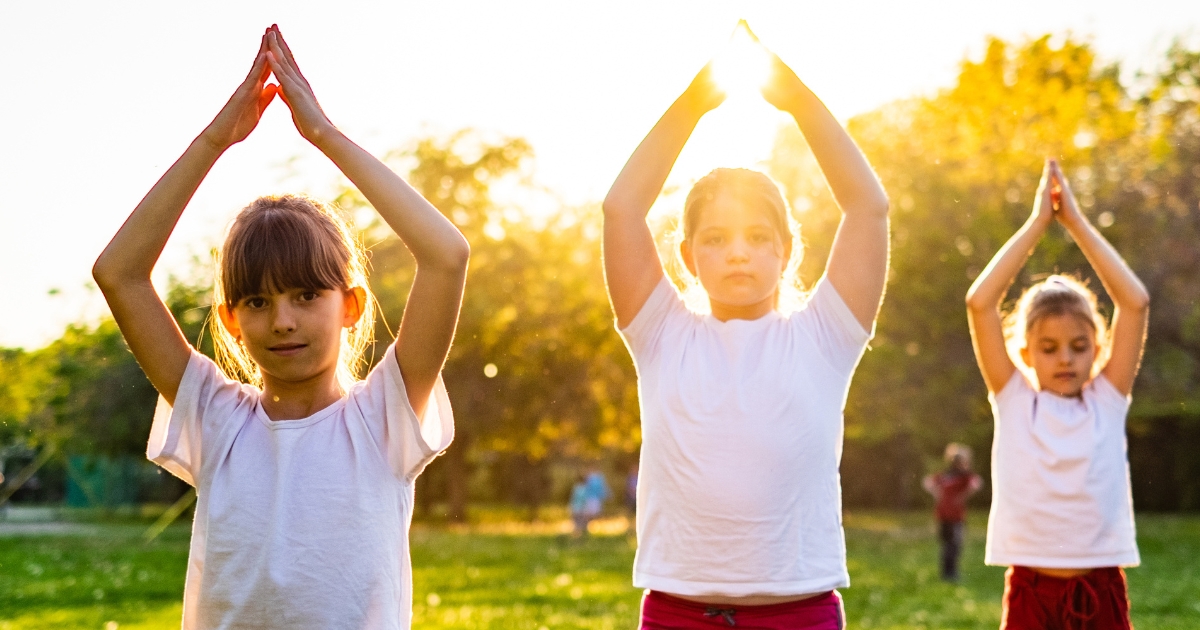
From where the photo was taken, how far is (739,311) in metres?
3.49

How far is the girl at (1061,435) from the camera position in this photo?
4359 millimetres

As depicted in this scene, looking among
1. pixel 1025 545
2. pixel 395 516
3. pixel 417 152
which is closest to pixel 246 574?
pixel 395 516

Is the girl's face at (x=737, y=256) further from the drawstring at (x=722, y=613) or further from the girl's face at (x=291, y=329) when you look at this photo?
the girl's face at (x=291, y=329)

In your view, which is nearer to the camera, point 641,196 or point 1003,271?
point 641,196

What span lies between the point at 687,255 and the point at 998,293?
1.47 metres

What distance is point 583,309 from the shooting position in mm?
25609

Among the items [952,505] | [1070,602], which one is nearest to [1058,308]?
[1070,602]

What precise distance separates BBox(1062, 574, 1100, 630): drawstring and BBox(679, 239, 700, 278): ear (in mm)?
1811

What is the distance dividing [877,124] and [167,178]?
24923mm

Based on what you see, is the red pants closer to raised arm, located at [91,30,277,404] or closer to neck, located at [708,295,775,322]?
neck, located at [708,295,775,322]

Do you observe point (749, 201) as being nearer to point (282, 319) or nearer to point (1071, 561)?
point (282, 319)

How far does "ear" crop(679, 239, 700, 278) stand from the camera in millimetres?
3611

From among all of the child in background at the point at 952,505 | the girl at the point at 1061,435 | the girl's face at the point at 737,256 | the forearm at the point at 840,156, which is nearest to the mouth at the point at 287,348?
the girl's face at the point at 737,256

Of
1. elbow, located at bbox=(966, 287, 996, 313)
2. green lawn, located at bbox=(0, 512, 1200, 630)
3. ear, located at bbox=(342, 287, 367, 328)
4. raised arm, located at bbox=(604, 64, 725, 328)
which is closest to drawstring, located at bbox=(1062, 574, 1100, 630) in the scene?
elbow, located at bbox=(966, 287, 996, 313)
